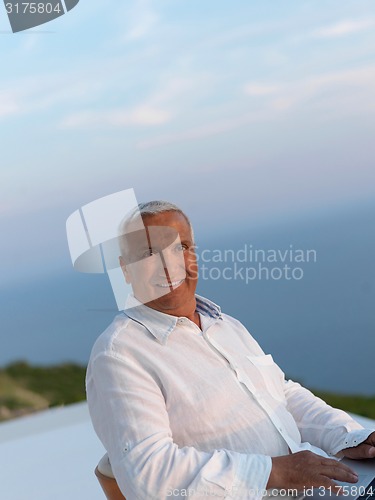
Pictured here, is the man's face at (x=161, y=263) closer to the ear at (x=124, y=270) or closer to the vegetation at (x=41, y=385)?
the ear at (x=124, y=270)

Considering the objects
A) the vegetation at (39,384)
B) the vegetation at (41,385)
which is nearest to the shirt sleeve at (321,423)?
the vegetation at (39,384)

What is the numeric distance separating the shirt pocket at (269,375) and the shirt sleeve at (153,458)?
0.30m

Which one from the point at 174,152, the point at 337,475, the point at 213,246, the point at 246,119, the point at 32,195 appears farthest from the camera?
the point at 246,119

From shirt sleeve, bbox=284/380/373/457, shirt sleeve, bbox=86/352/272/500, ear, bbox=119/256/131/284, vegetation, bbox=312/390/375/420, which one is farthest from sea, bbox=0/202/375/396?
shirt sleeve, bbox=86/352/272/500

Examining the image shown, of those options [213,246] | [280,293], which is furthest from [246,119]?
[213,246]

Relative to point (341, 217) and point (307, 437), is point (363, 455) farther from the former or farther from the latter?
point (341, 217)

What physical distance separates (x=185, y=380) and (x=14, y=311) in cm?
534

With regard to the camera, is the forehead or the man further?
the forehead

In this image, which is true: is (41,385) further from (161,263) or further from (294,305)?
(161,263)

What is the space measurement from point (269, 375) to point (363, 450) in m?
0.28

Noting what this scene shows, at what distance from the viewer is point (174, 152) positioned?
5832mm

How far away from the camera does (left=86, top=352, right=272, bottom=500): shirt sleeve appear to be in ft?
4.40

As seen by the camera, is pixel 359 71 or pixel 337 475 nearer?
pixel 337 475

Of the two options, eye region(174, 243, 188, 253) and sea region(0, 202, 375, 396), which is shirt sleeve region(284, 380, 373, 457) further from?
sea region(0, 202, 375, 396)
